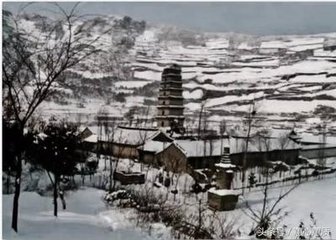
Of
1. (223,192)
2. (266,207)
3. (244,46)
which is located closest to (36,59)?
(244,46)

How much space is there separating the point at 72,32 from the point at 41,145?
0.64 metres

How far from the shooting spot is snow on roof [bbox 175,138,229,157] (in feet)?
9.06

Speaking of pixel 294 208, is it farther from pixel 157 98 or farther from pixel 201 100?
pixel 157 98

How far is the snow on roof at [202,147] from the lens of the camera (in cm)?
276

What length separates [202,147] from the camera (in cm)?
278

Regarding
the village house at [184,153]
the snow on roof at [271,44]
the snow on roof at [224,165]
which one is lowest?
the snow on roof at [224,165]

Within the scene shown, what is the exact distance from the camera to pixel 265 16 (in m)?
2.67

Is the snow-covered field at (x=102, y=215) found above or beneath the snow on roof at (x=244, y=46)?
beneath

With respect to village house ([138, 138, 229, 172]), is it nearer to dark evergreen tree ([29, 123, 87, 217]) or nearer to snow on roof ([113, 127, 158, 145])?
snow on roof ([113, 127, 158, 145])

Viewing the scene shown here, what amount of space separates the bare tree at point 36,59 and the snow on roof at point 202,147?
0.72 meters

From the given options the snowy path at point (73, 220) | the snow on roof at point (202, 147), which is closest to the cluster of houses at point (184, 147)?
the snow on roof at point (202, 147)

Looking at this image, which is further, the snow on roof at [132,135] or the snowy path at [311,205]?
the snow on roof at [132,135]

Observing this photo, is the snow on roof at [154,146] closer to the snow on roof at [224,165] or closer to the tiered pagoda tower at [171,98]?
the tiered pagoda tower at [171,98]

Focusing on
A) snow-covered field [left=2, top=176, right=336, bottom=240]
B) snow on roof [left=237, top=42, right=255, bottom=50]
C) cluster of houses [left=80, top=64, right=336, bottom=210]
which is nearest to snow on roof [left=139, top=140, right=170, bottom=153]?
cluster of houses [left=80, top=64, right=336, bottom=210]
